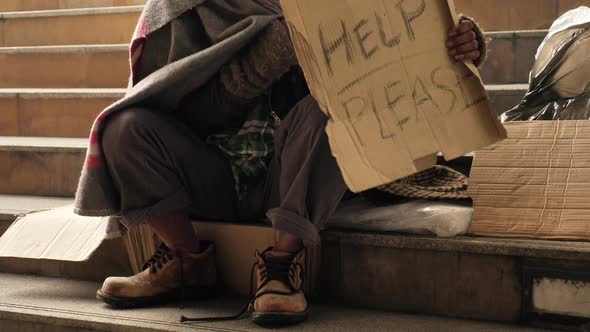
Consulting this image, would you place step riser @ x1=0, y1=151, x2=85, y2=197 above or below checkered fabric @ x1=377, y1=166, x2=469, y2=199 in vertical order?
above

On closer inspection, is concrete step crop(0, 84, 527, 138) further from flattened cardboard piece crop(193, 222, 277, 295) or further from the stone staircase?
flattened cardboard piece crop(193, 222, 277, 295)

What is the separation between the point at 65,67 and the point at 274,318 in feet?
6.49

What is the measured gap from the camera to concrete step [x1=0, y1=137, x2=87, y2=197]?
92.6 inches

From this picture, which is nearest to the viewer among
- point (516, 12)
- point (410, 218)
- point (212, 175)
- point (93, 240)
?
point (410, 218)

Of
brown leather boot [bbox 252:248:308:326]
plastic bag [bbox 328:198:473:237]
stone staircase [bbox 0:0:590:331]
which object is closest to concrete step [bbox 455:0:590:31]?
stone staircase [bbox 0:0:590:331]

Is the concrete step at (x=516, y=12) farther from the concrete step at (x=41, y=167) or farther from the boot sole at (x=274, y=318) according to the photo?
Answer: the boot sole at (x=274, y=318)

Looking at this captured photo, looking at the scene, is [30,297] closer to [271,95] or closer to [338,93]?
[271,95]

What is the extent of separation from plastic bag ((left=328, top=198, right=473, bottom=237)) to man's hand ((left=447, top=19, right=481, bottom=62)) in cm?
39

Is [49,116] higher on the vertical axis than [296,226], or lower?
higher

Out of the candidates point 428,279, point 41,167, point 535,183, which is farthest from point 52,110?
point 535,183

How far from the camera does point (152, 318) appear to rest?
5.37 feet

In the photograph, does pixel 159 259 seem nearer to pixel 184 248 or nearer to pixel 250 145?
pixel 184 248

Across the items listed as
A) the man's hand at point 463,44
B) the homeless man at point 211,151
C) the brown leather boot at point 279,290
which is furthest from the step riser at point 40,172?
the man's hand at point 463,44

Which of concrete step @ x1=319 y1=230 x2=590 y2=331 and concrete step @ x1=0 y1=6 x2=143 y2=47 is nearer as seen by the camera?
concrete step @ x1=319 y1=230 x2=590 y2=331
